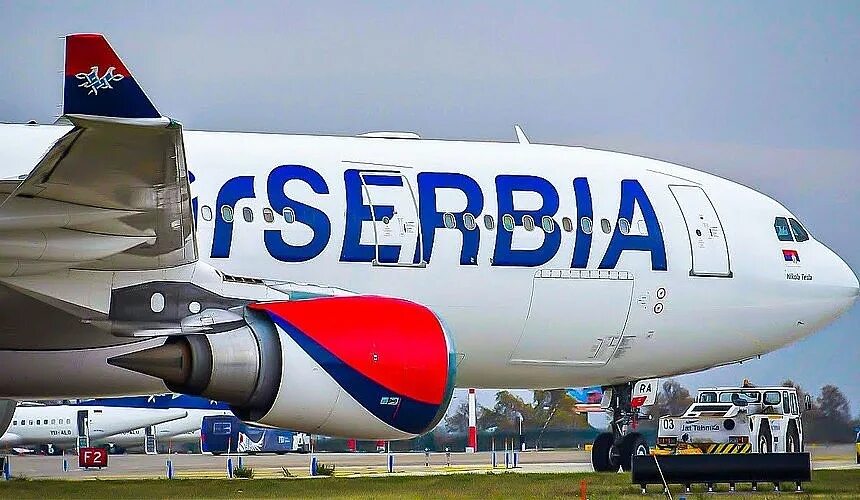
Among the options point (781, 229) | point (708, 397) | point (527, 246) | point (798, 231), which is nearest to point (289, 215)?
point (527, 246)

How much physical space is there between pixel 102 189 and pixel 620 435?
31.3ft

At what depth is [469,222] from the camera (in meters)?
15.0

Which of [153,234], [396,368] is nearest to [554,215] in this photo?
[396,368]

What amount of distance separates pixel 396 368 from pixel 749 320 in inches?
273

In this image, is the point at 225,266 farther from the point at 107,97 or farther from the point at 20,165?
the point at 107,97

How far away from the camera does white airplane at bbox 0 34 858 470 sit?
415 inches

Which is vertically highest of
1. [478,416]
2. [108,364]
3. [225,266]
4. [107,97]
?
[107,97]

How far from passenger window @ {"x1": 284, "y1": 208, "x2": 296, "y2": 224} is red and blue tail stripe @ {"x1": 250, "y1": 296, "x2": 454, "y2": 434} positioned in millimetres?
2754

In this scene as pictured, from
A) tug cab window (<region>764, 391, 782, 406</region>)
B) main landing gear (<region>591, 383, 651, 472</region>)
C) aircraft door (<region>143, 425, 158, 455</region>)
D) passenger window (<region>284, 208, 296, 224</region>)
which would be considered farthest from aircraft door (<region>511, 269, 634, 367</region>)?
aircraft door (<region>143, 425, 158, 455</region>)

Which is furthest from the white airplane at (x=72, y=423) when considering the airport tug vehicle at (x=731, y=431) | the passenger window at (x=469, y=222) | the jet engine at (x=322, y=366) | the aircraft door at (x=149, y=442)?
the jet engine at (x=322, y=366)

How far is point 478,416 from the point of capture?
41000 millimetres

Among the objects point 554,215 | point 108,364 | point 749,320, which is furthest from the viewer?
point 749,320

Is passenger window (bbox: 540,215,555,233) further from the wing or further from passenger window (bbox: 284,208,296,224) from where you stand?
the wing

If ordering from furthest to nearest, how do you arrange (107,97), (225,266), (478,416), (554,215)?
(478,416), (554,215), (225,266), (107,97)
